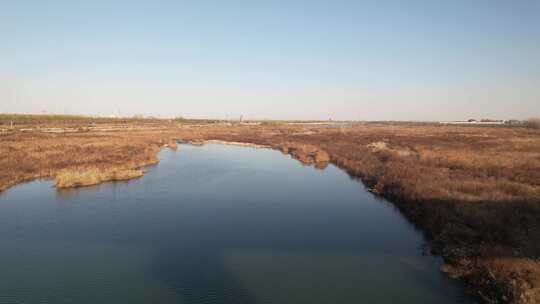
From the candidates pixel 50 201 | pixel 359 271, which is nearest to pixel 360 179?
pixel 359 271

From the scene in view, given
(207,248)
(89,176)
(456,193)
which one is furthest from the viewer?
(89,176)

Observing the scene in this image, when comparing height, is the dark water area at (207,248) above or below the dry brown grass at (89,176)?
below

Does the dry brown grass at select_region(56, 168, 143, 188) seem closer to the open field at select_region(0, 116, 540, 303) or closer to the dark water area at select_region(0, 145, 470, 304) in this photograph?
the open field at select_region(0, 116, 540, 303)

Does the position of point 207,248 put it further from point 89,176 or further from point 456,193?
point 89,176

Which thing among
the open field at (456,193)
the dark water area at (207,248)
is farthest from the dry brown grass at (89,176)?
the dark water area at (207,248)

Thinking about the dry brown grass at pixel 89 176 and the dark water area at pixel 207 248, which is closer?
the dark water area at pixel 207 248

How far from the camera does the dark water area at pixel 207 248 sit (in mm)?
10062

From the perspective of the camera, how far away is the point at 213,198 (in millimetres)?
21359

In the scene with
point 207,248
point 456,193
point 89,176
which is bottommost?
point 207,248

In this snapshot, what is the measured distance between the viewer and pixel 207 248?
1323 centimetres

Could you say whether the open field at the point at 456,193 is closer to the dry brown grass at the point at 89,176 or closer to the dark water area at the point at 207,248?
the dry brown grass at the point at 89,176

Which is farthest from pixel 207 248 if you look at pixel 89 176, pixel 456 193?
pixel 89 176

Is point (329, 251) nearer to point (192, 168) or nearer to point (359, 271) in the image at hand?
point (359, 271)

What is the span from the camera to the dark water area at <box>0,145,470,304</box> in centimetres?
1006
